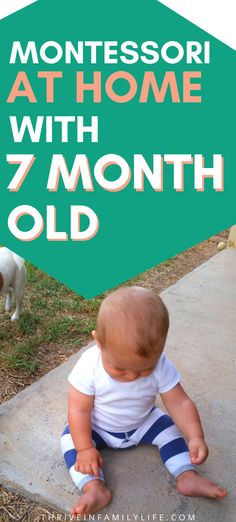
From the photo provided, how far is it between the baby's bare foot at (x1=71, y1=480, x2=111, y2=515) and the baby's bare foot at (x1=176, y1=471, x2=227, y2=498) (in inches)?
10.7

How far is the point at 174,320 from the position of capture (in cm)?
320

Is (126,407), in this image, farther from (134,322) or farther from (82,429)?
(134,322)

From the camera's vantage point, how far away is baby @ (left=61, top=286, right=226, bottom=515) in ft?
5.56

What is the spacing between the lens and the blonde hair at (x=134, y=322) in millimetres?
1663

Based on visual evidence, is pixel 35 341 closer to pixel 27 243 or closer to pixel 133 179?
pixel 27 243

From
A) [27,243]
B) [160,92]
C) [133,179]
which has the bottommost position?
[27,243]

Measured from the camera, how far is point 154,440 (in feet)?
6.86

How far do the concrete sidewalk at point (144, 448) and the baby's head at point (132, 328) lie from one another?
0.53 metres

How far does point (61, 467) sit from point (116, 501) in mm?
266

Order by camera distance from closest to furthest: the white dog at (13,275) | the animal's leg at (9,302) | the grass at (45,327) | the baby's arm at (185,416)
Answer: the baby's arm at (185,416)
the grass at (45,327)
the white dog at (13,275)
the animal's leg at (9,302)

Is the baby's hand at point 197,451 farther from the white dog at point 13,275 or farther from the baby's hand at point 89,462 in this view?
the white dog at point 13,275

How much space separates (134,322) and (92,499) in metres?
0.68

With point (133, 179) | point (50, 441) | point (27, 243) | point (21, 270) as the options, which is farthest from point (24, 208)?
point (50, 441)

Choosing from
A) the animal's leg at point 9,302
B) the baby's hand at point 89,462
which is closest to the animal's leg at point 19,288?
the animal's leg at point 9,302
